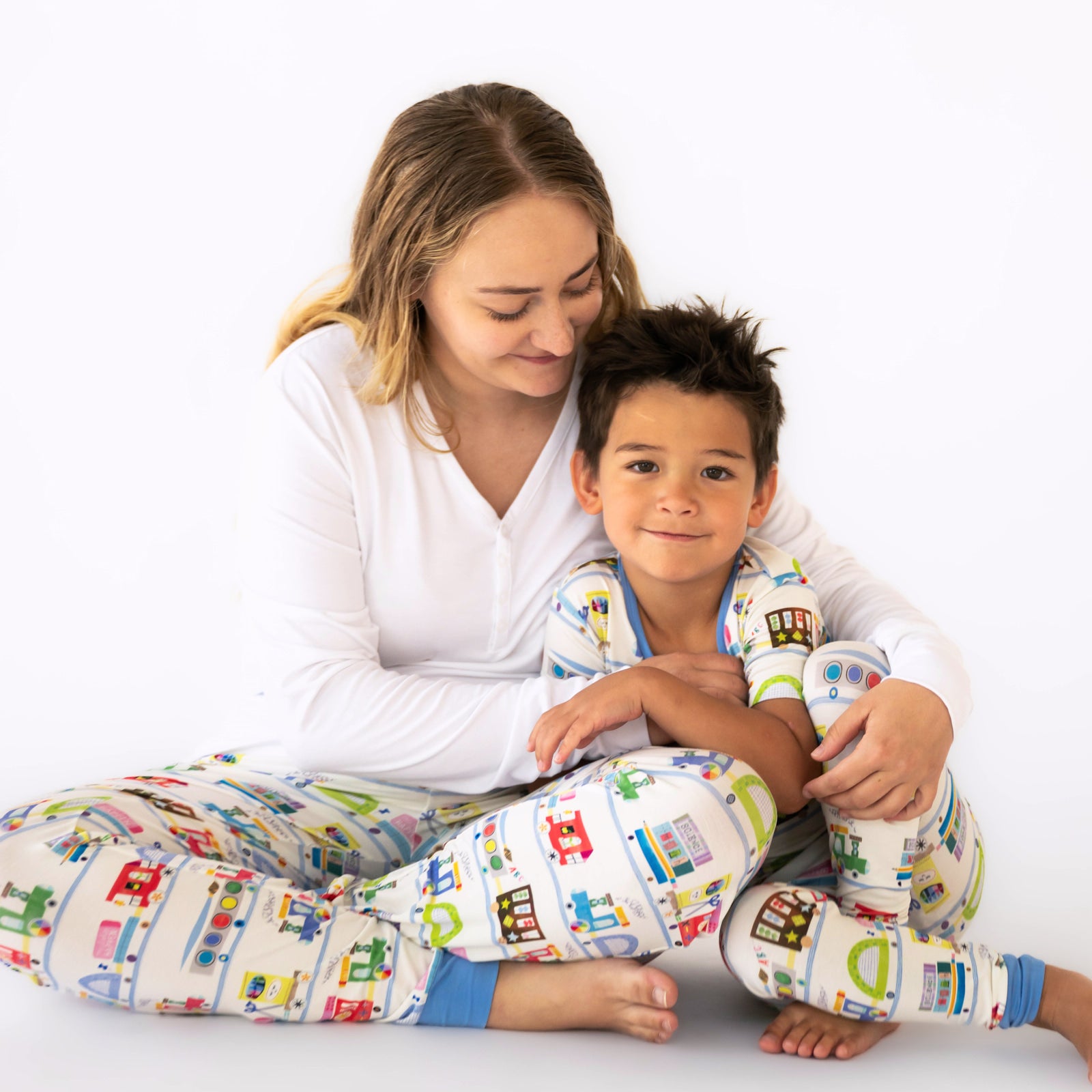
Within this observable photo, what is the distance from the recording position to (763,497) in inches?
68.7

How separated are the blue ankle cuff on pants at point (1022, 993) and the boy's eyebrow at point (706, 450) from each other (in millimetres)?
647

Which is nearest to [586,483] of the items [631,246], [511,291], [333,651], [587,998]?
[511,291]

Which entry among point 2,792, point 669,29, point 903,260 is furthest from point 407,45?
point 2,792

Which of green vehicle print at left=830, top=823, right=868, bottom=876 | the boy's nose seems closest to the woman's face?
the boy's nose

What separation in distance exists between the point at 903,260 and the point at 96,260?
171 cm

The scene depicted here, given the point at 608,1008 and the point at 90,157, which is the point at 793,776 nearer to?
the point at 608,1008

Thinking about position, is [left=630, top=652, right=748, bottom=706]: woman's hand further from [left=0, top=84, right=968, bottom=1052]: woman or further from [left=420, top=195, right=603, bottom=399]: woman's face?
[left=420, top=195, right=603, bottom=399]: woman's face

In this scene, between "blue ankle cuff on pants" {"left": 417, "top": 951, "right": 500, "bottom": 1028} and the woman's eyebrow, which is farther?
the woman's eyebrow

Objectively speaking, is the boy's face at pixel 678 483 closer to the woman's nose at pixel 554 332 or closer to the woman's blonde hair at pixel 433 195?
the woman's nose at pixel 554 332

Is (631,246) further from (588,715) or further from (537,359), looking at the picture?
(588,715)

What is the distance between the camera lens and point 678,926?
134 centimetres

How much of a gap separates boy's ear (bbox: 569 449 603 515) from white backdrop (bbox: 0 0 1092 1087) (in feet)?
3.37

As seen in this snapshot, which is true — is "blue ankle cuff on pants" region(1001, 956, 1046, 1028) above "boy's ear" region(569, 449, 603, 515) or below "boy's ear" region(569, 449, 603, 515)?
below

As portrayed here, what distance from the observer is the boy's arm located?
4.79 feet
